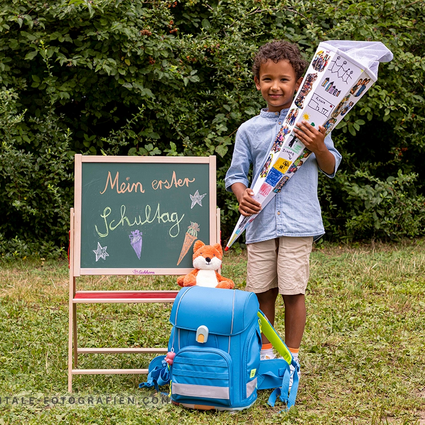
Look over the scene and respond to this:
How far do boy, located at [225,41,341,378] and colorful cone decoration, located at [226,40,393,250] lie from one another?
0.07 meters

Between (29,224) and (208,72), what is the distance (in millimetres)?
2734

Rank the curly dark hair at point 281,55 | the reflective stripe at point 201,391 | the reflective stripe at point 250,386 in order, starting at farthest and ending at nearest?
the curly dark hair at point 281,55, the reflective stripe at point 250,386, the reflective stripe at point 201,391

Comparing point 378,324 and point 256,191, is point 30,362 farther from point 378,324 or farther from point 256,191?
point 378,324

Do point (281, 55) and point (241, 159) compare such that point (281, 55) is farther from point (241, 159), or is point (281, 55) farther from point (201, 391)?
point (201, 391)

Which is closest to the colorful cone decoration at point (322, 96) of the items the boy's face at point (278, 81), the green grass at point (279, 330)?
the boy's face at point (278, 81)

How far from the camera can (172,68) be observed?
620 cm

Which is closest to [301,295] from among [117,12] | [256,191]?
[256,191]

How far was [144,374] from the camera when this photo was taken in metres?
3.53

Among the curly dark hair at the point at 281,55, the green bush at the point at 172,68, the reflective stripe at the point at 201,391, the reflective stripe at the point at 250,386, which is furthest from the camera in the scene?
the green bush at the point at 172,68

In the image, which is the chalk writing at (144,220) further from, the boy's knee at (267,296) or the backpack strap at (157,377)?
the backpack strap at (157,377)

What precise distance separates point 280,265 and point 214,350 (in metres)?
0.65

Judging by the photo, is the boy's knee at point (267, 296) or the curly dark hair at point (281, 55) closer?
the curly dark hair at point (281, 55)

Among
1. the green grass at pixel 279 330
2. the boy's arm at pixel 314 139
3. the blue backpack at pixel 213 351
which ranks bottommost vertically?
the green grass at pixel 279 330

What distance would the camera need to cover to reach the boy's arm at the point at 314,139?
3.03 meters
